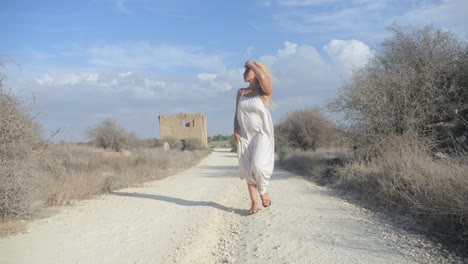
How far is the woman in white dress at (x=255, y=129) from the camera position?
26.0 ft

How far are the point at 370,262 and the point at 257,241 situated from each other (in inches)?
67.7

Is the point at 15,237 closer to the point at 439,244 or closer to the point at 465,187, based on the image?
the point at 439,244

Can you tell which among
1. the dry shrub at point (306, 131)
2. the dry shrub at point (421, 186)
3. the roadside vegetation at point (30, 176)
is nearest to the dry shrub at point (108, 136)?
the dry shrub at point (306, 131)

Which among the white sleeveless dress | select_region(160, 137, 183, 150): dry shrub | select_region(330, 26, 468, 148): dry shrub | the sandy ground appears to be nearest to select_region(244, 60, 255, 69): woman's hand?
the white sleeveless dress

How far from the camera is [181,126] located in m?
64.8

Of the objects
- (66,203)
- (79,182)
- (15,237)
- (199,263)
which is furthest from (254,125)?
(79,182)

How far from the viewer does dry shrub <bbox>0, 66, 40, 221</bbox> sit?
7375 millimetres

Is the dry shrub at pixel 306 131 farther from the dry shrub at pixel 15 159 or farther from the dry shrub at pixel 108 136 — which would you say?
the dry shrub at pixel 15 159

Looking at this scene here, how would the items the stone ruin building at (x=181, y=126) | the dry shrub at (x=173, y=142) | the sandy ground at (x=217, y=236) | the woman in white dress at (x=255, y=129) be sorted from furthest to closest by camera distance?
the stone ruin building at (x=181, y=126) < the dry shrub at (x=173, y=142) < the woman in white dress at (x=255, y=129) < the sandy ground at (x=217, y=236)

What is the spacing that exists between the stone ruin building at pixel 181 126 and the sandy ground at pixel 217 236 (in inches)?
2142

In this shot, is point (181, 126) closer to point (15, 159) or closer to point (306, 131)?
point (306, 131)

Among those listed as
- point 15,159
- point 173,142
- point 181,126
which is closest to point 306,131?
point 173,142

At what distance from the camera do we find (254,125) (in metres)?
8.04

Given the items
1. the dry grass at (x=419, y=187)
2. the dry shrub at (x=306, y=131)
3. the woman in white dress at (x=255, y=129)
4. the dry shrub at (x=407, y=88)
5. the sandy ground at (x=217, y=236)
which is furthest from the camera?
the dry shrub at (x=306, y=131)
